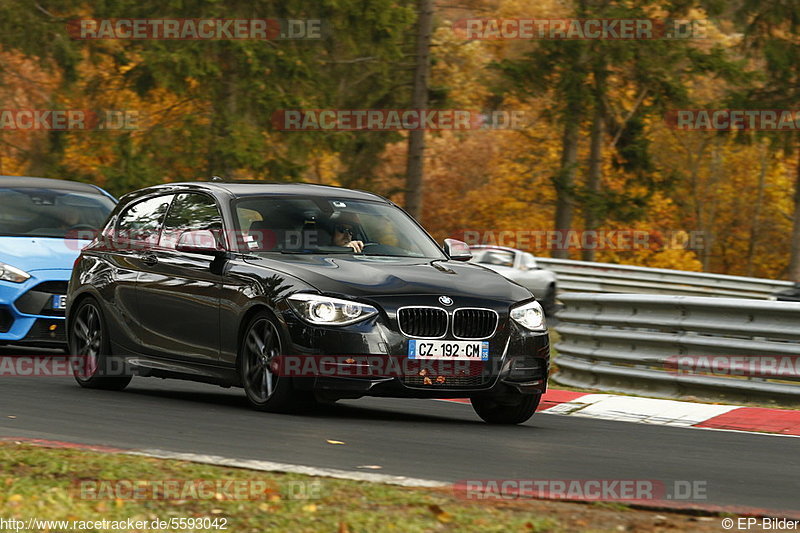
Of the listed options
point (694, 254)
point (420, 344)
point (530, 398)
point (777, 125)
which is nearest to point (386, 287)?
point (420, 344)

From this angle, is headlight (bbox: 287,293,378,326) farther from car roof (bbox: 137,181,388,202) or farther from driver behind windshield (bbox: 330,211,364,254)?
car roof (bbox: 137,181,388,202)

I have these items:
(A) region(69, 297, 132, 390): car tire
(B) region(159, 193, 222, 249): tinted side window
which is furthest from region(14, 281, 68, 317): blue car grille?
(B) region(159, 193, 222, 249): tinted side window

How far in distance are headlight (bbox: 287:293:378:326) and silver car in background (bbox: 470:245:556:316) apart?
2079 centimetres

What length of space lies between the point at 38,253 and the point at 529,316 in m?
6.13

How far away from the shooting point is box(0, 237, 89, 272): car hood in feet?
45.2

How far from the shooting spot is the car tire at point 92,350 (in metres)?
11.6

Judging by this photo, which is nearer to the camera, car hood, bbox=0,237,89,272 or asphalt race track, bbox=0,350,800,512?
asphalt race track, bbox=0,350,800,512

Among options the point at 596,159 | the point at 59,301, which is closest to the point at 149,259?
the point at 59,301

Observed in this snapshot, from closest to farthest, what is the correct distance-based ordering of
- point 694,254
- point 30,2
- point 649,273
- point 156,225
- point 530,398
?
point 530,398 < point 156,225 < point 649,273 < point 30,2 < point 694,254

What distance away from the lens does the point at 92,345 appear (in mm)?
11789

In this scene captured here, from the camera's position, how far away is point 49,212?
15.0m

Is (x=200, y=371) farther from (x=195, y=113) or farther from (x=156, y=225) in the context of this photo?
(x=195, y=113)

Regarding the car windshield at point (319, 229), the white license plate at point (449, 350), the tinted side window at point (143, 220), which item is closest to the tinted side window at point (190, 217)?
the tinted side window at point (143, 220)

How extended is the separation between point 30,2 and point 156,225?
29.9 m
